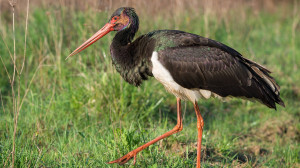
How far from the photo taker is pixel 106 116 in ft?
14.5

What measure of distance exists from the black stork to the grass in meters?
0.35

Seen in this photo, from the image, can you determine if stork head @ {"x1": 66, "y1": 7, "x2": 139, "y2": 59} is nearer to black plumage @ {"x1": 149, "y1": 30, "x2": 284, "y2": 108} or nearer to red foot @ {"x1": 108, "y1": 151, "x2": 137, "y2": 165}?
black plumage @ {"x1": 149, "y1": 30, "x2": 284, "y2": 108}

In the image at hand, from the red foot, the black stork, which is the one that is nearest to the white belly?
the black stork

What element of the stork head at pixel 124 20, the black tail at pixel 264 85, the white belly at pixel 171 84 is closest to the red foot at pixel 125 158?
the white belly at pixel 171 84

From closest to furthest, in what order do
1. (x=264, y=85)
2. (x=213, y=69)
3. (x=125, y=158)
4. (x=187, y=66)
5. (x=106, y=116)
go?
(x=125, y=158) < (x=187, y=66) < (x=213, y=69) < (x=264, y=85) < (x=106, y=116)

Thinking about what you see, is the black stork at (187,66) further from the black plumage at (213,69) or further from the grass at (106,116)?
the grass at (106,116)

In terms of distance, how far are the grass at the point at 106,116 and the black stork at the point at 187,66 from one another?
0.35m

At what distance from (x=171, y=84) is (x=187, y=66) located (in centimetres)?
22

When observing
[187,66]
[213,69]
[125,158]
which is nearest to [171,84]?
[187,66]

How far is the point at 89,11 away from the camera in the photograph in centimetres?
535

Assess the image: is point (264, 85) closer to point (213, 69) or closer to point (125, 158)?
point (213, 69)

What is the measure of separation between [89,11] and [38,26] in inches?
40.8

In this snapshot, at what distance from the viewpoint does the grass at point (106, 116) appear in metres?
3.49

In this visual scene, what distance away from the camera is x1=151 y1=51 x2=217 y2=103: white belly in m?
3.62
